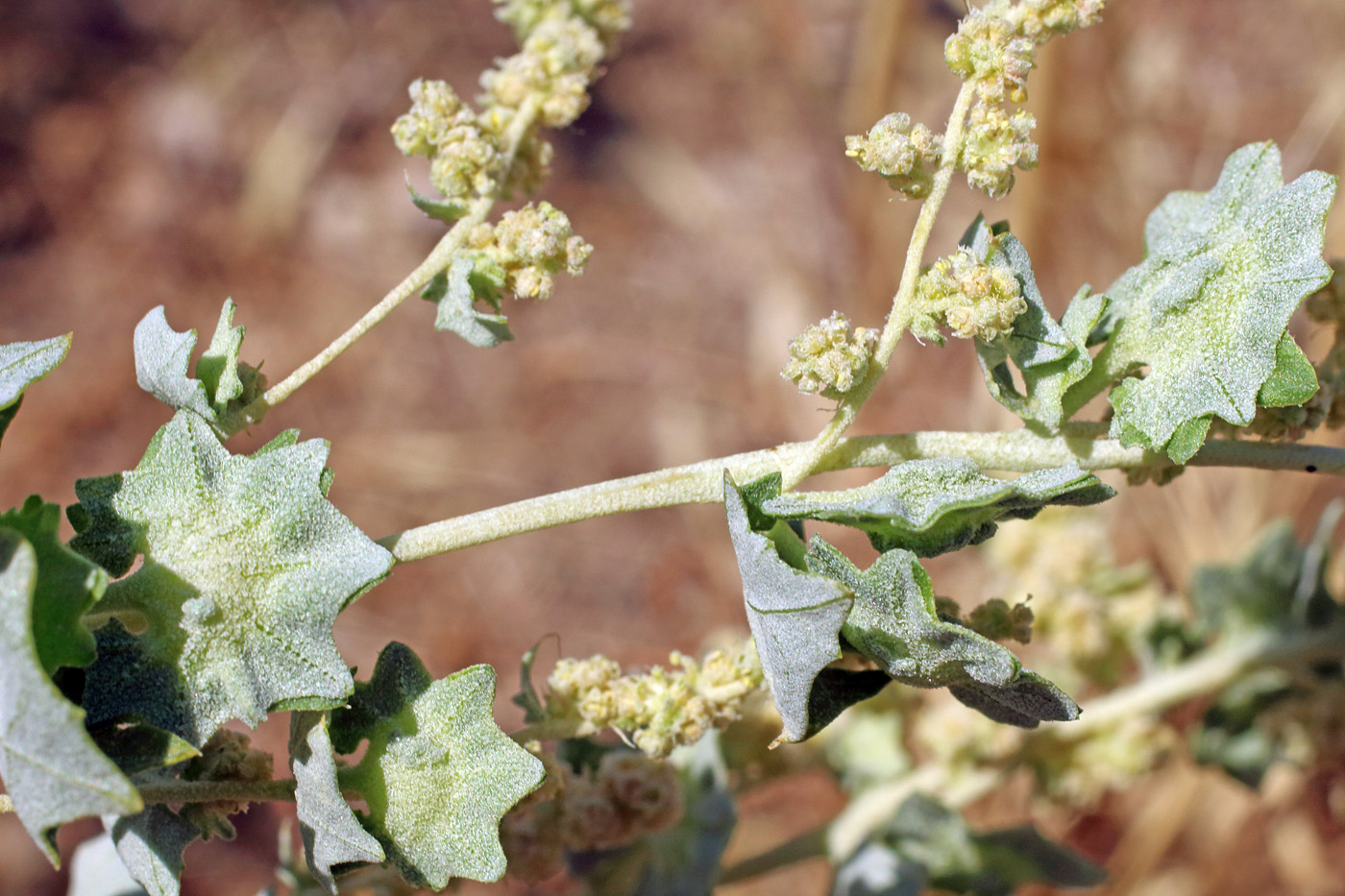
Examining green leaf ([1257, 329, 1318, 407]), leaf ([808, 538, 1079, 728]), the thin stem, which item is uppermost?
green leaf ([1257, 329, 1318, 407])

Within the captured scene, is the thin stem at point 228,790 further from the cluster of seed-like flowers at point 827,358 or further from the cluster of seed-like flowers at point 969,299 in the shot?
the cluster of seed-like flowers at point 969,299

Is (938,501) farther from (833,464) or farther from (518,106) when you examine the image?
(518,106)

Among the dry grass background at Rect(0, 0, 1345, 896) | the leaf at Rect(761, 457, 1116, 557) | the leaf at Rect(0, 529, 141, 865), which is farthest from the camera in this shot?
the dry grass background at Rect(0, 0, 1345, 896)

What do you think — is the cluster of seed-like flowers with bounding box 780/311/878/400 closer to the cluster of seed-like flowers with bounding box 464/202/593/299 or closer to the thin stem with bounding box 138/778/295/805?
the cluster of seed-like flowers with bounding box 464/202/593/299

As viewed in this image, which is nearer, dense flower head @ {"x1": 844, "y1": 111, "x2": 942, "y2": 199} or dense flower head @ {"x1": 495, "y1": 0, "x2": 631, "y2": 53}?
dense flower head @ {"x1": 844, "y1": 111, "x2": 942, "y2": 199}

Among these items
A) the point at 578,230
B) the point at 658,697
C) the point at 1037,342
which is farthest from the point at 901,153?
the point at 578,230

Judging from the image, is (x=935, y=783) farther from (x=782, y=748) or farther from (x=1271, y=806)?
(x=1271, y=806)

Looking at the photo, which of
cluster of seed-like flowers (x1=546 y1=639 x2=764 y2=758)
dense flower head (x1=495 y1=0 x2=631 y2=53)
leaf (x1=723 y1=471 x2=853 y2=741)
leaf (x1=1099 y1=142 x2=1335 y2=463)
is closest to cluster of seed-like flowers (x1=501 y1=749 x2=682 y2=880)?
cluster of seed-like flowers (x1=546 y1=639 x2=764 y2=758)
